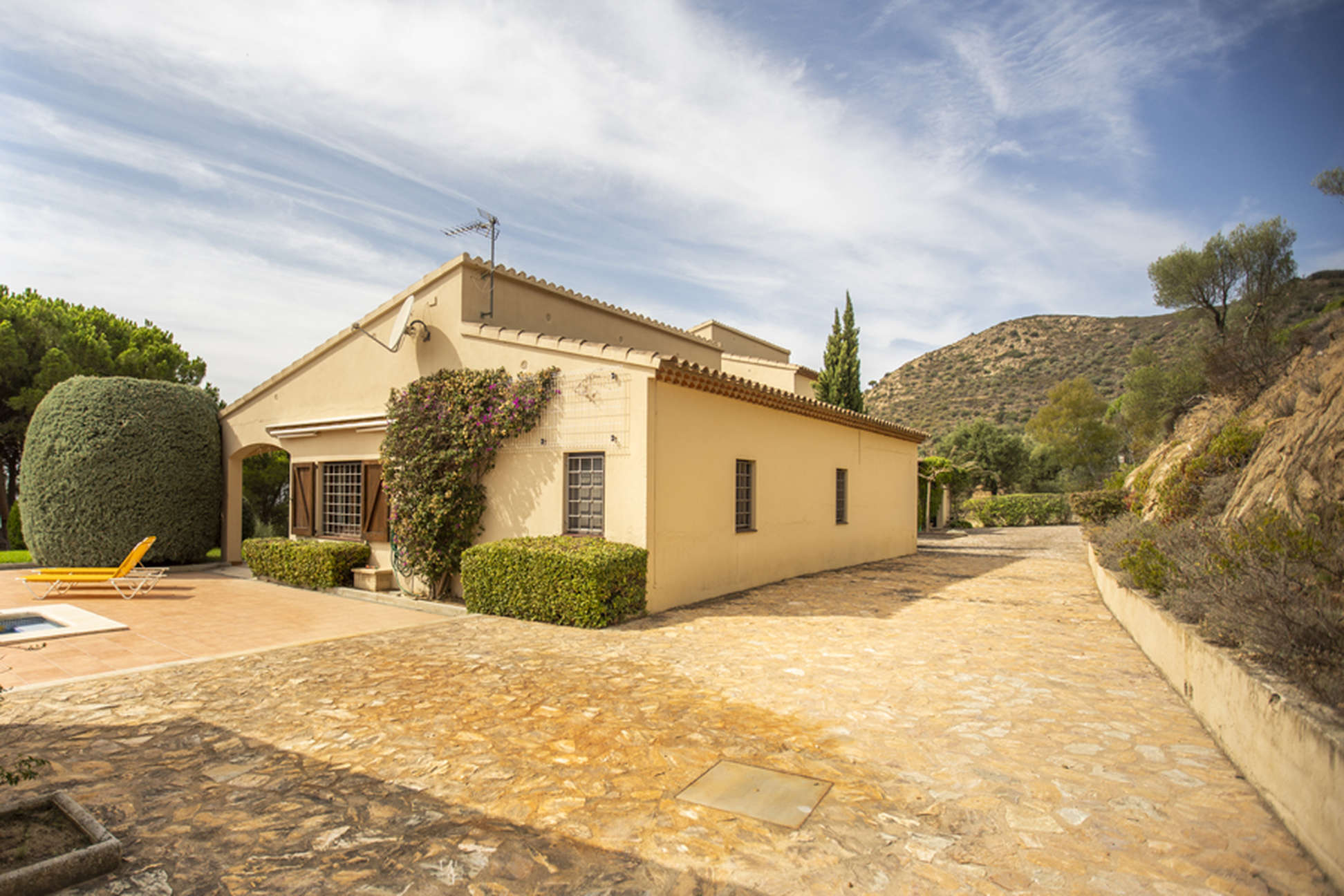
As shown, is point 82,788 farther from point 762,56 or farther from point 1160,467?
point 1160,467

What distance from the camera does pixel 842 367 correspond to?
979 inches

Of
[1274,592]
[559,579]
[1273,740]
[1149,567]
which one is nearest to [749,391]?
[559,579]

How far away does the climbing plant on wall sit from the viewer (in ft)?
34.4

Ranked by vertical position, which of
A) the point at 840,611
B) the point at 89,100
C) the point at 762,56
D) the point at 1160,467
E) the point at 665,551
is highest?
the point at 762,56

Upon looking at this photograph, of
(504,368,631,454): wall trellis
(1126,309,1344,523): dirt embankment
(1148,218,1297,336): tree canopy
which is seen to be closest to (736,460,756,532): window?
(504,368,631,454): wall trellis

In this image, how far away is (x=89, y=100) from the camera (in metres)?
9.34

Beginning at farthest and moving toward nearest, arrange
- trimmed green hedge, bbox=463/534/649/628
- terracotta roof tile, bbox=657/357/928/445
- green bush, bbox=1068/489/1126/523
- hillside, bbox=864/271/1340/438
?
1. hillside, bbox=864/271/1340/438
2. green bush, bbox=1068/489/1126/523
3. terracotta roof tile, bbox=657/357/928/445
4. trimmed green hedge, bbox=463/534/649/628

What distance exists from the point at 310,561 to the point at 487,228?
716cm

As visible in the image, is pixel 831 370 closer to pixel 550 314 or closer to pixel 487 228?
pixel 550 314

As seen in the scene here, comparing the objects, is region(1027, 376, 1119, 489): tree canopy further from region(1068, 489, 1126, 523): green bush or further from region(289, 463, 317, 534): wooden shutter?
region(289, 463, 317, 534): wooden shutter

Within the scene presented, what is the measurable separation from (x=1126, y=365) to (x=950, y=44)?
44576 mm

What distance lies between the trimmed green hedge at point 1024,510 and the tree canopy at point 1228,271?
10981mm

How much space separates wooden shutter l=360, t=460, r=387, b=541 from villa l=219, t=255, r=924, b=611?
4 cm

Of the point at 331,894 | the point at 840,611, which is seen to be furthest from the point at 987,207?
the point at 331,894
